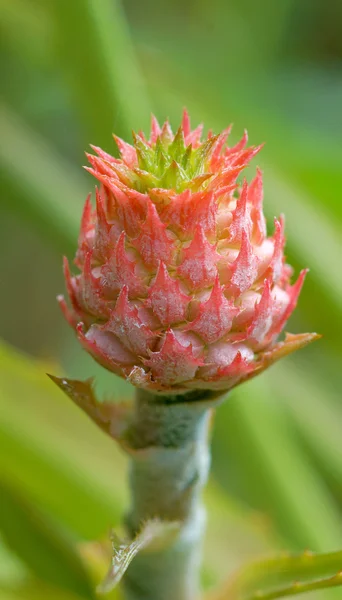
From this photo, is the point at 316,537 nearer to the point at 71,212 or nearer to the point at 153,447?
the point at 153,447

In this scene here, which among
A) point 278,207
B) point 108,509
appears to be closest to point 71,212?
point 278,207

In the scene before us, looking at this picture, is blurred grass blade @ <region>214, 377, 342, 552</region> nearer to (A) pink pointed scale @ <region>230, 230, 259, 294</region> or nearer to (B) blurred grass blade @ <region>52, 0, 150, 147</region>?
(B) blurred grass blade @ <region>52, 0, 150, 147</region>

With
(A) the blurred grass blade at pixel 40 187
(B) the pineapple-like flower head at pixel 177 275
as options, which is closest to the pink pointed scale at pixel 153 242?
(B) the pineapple-like flower head at pixel 177 275

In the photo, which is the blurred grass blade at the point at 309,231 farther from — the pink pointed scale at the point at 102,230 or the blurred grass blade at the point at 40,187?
the pink pointed scale at the point at 102,230

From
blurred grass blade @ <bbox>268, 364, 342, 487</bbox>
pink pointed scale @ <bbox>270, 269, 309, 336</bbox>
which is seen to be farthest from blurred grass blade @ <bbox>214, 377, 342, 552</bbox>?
pink pointed scale @ <bbox>270, 269, 309, 336</bbox>

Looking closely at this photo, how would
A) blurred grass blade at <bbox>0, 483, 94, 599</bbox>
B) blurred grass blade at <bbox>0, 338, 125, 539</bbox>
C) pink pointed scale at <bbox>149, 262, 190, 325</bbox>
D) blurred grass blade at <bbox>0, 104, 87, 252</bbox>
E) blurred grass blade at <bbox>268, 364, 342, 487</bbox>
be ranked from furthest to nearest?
1. blurred grass blade at <bbox>268, 364, 342, 487</bbox>
2. blurred grass blade at <bbox>0, 104, 87, 252</bbox>
3. blurred grass blade at <bbox>0, 338, 125, 539</bbox>
4. blurred grass blade at <bbox>0, 483, 94, 599</bbox>
5. pink pointed scale at <bbox>149, 262, 190, 325</bbox>

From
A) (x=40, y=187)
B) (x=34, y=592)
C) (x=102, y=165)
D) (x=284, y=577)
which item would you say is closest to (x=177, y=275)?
(x=102, y=165)
